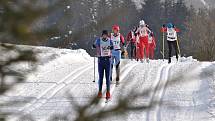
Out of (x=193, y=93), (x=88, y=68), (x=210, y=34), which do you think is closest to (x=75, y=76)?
(x=88, y=68)

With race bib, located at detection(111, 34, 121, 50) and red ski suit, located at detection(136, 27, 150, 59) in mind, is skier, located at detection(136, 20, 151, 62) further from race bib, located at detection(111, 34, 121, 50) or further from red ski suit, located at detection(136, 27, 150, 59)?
race bib, located at detection(111, 34, 121, 50)

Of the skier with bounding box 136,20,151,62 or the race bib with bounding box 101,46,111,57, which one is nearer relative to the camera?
the race bib with bounding box 101,46,111,57

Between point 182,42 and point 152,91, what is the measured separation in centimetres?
5046

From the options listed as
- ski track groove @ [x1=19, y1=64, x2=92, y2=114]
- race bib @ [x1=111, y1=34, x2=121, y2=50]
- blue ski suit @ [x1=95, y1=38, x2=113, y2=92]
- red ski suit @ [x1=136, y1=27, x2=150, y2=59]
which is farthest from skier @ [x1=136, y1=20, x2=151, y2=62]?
blue ski suit @ [x1=95, y1=38, x2=113, y2=92]

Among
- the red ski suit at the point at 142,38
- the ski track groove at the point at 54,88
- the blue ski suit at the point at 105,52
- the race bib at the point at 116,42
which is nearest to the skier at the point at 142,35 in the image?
the red ski suit at the point at 142,38

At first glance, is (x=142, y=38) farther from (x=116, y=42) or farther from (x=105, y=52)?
(x=105, y=52)

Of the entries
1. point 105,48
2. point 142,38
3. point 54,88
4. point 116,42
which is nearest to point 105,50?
point 105,48

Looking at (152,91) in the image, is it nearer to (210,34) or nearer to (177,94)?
(177,94)

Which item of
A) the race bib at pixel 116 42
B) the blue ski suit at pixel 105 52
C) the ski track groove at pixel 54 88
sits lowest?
the ski track groove at pixel 54 88

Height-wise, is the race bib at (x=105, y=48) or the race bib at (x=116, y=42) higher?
the race bib at (x=116, y=42)

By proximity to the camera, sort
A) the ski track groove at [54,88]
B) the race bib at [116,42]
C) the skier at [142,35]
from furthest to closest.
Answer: the skier at [142,35], the race bib at [116,42], the ski track groove at [54,88]

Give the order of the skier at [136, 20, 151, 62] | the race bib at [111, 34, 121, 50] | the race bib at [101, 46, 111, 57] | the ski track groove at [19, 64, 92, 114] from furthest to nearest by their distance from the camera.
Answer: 1. the skier at [136, 20, 151, 62]
2. the race bib at [111, 34, 121, 50]
3. the ski track groove at [19, 64, 92, 114]
4. the race bib at [101, 46, 111, 57]

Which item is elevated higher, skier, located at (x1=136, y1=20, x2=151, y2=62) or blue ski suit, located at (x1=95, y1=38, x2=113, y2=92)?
skier, located at (x1=136, y1=20, x2=151, y2=62)

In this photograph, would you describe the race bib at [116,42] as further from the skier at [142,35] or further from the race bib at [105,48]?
the skier at [142,35]
